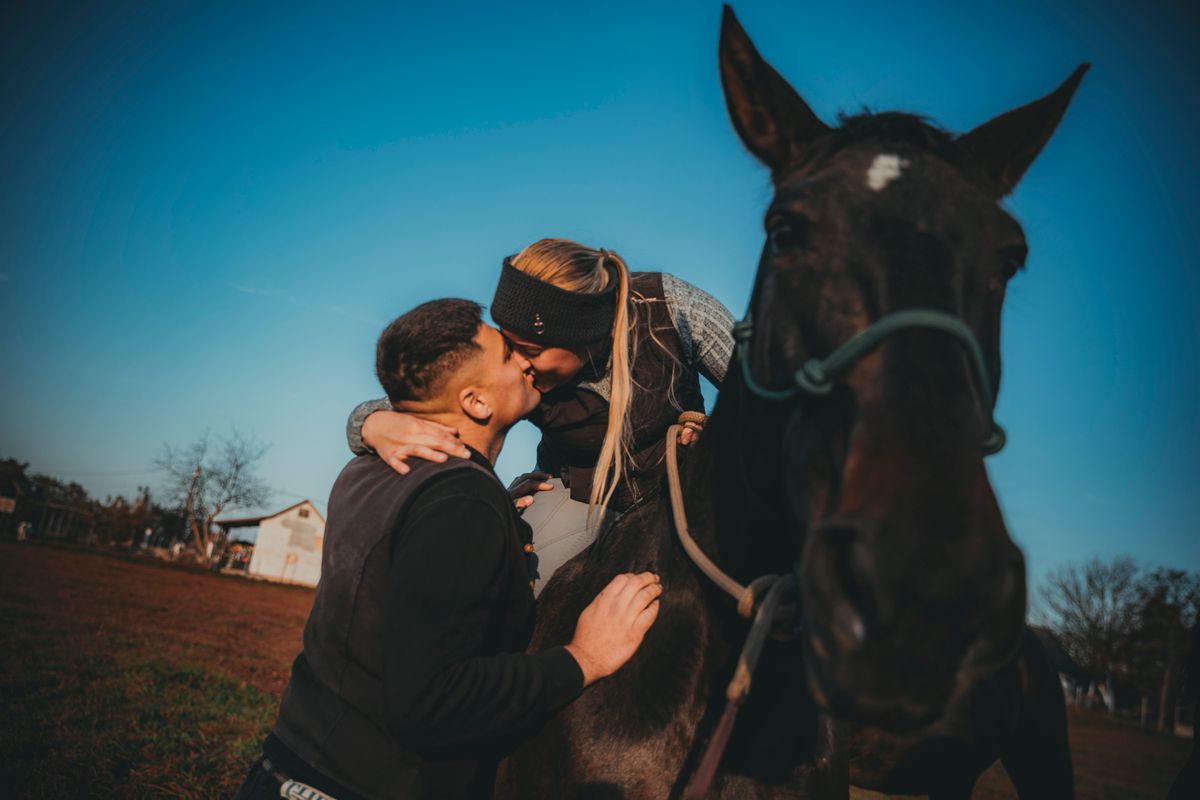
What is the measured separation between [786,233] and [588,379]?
1.46 m

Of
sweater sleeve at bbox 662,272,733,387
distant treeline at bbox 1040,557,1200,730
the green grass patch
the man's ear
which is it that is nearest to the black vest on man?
the man's ear

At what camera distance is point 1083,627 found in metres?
47.5

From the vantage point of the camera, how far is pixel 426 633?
1.72 meters

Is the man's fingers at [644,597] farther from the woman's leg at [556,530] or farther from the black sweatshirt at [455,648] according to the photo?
the woman's leg at [556,530]

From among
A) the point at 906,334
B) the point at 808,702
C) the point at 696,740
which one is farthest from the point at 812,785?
the point at 906,334

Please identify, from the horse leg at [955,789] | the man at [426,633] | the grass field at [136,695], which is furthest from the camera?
the grass field at [136,695]

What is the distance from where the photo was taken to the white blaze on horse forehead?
5.31ft

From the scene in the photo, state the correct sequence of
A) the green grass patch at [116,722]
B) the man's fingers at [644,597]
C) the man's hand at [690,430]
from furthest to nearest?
the green grass patch at [116,722] → the man's hand at [690,430] → the man's fingers at [644,597]

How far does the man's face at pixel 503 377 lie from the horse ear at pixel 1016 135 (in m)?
1.69

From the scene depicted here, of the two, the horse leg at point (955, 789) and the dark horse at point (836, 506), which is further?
the horse leg at point (955, 789)

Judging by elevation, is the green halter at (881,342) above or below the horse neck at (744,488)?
above

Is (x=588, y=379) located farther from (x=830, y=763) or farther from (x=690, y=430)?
(x=830, y=763)

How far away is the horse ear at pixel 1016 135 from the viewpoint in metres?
2.18

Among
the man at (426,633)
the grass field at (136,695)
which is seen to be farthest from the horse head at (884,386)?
the grass field at (136,695)
